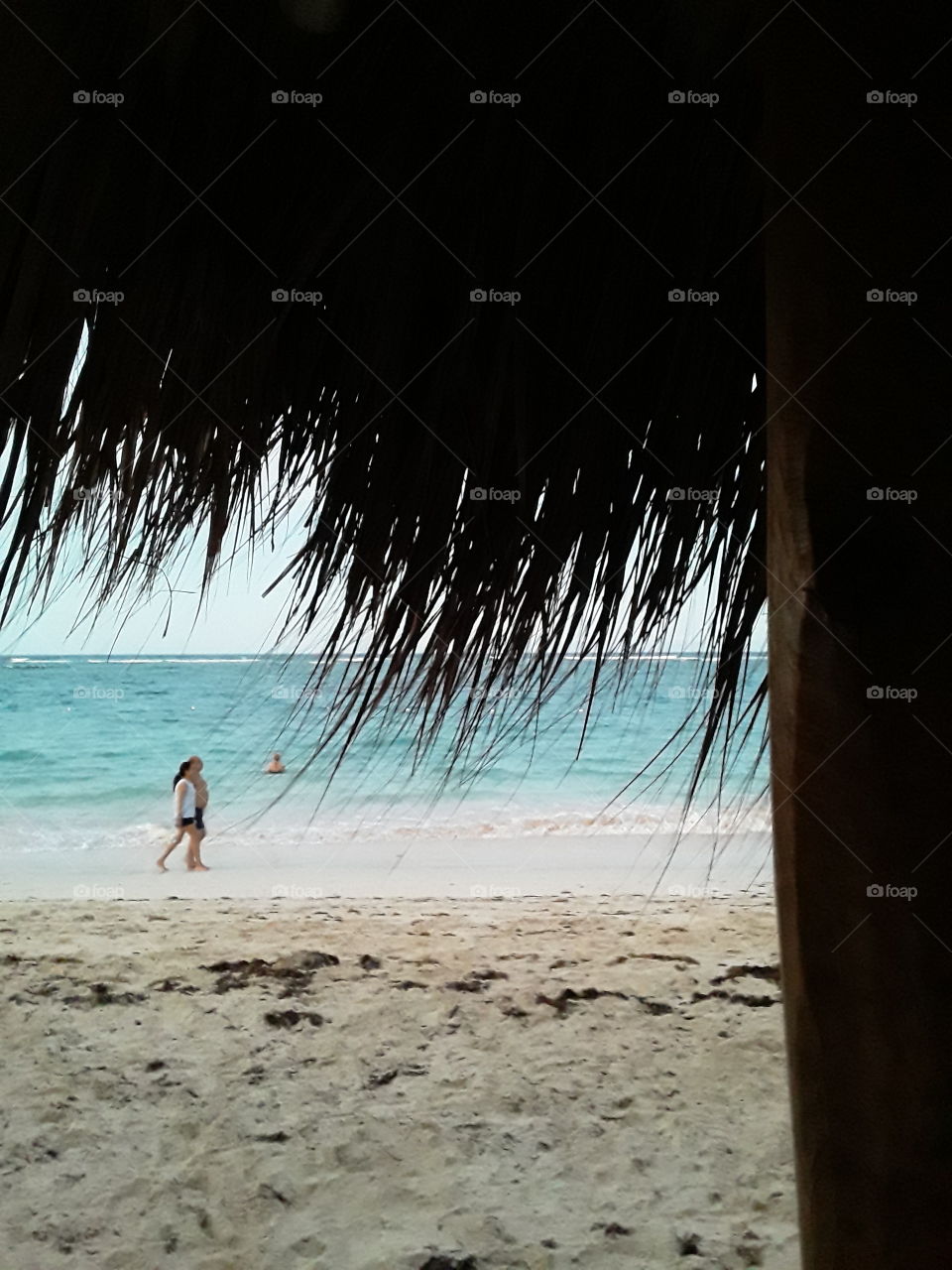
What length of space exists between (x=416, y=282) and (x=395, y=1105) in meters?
1.92

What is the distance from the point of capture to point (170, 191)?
81 centimetres

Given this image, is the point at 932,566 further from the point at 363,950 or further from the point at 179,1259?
the point at 363,950

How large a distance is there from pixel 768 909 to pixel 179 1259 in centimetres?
288

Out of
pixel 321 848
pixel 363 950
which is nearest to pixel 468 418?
pixel 363 950

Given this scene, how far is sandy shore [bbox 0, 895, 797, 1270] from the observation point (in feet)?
5.65

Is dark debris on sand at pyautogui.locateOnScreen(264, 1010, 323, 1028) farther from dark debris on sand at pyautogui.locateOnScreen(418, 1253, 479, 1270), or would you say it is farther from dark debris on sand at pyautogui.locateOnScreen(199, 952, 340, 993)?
dark debris on sand at pyautogui.locateOnScreen(418, 1253, 479, 1270)

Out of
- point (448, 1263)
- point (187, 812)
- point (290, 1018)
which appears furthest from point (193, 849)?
point (448, 1263)

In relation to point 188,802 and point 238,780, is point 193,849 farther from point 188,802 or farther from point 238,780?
point 238,780

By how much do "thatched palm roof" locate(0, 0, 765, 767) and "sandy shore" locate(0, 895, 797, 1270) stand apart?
4.43 feet

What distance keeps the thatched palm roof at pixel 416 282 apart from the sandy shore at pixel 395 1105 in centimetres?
135

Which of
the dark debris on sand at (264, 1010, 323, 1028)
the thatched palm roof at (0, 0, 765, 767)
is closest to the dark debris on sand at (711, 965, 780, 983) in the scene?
the dark debris on sand at (264, 1010, 323, 1028)

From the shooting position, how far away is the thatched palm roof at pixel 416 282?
76cm

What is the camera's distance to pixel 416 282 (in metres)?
0.80

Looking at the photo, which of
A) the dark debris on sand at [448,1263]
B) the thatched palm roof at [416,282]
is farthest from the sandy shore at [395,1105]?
the thatched palm roof at [416,282]
